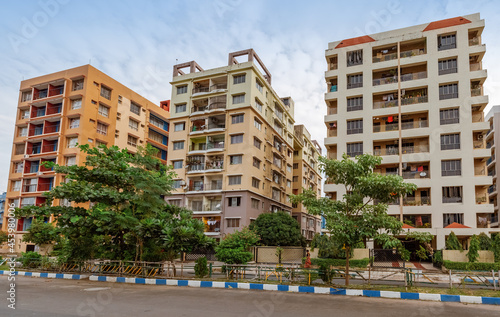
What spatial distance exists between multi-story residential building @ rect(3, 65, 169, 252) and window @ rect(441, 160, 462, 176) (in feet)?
129

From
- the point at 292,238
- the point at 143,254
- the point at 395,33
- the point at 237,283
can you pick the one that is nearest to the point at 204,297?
the point at 237,283

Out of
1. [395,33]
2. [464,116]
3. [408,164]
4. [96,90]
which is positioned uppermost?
[395,33]

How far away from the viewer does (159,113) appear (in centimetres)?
6166

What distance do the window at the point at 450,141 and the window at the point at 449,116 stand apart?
4.32ft

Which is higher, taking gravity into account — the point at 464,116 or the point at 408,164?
the point at 464,116

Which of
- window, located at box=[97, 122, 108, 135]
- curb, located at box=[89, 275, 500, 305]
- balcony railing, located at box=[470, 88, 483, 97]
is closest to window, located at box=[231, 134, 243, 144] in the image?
window, located at box=[97, 122, 108, 135]

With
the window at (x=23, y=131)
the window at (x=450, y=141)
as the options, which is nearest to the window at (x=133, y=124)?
the window at (x=23, y=131)

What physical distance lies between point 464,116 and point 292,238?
20776 mm

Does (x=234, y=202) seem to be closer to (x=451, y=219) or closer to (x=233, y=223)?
(x=233, y=223)

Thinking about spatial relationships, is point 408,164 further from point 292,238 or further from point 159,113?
point 159,113

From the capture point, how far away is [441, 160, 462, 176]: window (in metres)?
36.8

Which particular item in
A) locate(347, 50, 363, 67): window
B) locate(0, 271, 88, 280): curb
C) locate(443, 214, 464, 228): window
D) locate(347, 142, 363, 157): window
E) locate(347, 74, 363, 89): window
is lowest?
locate(0, 271, 88, 280): curb

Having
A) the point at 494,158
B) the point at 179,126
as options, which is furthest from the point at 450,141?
the point at 179,126

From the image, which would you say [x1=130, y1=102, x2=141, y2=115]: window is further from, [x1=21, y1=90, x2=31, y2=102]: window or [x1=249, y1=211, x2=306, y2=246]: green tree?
[x1=249, y1=211, x2=306, y2=246]: green tree
